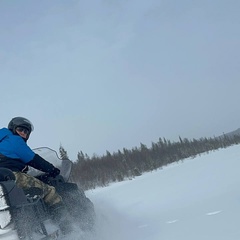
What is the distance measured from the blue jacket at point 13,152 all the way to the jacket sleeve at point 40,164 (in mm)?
105

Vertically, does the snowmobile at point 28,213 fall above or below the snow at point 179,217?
above

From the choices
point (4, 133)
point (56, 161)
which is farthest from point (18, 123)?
point (56, 161)

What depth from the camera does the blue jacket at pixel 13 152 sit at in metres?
3.59

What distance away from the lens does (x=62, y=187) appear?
426cm

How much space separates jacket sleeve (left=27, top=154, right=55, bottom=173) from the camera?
3885 millimetres

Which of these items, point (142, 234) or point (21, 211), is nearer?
point (21, 211)

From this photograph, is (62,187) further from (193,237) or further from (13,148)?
(193,237)

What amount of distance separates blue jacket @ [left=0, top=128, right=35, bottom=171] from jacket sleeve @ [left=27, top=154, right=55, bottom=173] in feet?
0.34

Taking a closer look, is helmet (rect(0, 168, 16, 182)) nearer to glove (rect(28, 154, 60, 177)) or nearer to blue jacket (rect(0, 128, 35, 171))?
blue jacket (rect(0, 128, 35, 171))

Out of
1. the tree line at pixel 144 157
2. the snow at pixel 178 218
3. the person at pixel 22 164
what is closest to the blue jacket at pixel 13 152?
the person at pixel 22 164

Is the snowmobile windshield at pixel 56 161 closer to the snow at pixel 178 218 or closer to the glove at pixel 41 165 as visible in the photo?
the glove at pixel 41 165

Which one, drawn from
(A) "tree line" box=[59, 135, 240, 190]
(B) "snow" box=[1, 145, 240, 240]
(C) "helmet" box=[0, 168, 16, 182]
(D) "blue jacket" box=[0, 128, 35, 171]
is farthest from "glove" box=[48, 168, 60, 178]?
(A) "tree line" box=[59, 135, 240, 190]

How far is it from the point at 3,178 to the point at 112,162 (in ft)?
140

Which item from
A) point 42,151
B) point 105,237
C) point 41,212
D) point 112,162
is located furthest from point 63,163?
point 112,162
